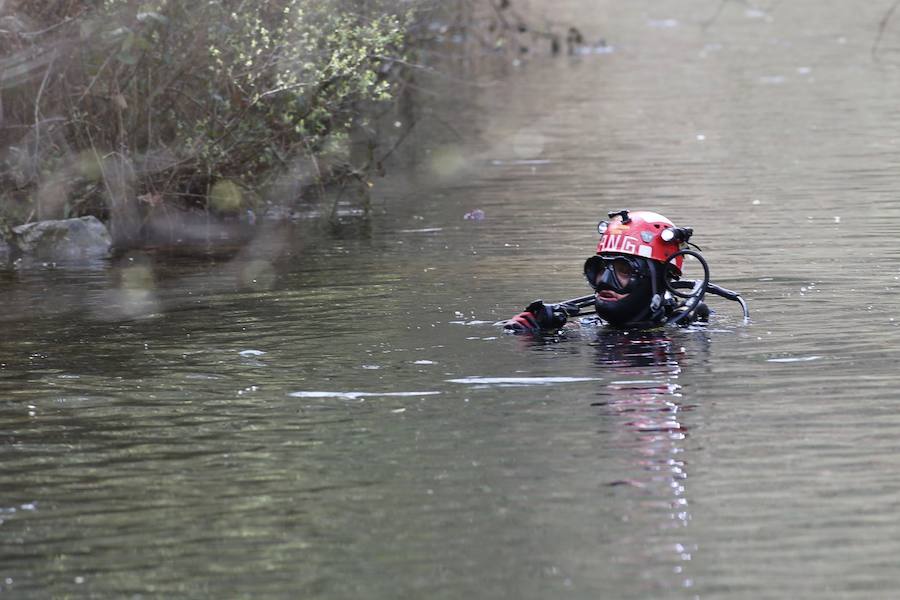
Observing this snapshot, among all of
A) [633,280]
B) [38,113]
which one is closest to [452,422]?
[633,280]

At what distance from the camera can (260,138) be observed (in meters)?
21.4

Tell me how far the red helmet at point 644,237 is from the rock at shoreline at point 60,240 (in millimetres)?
8131

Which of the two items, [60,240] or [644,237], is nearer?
[644,237]

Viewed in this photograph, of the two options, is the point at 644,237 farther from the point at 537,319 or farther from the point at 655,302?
the point at 537,319

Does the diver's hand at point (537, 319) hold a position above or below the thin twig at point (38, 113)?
below

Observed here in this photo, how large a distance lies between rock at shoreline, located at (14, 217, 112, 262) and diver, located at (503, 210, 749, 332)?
7.90 metres

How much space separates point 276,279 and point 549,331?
4.46 metres

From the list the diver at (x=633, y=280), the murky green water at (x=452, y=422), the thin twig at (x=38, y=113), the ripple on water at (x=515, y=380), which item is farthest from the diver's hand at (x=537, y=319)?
the thin twig at (x=38, y=113)

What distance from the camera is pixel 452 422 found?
10523mm

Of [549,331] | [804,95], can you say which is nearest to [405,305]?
[549,331]

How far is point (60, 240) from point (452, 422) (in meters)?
10.6

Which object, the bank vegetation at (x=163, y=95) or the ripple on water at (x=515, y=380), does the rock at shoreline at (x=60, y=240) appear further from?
the ripple on water at (x=515, y=380)

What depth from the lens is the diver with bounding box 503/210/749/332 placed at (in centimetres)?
1334

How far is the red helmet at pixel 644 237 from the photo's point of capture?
13.3 m
